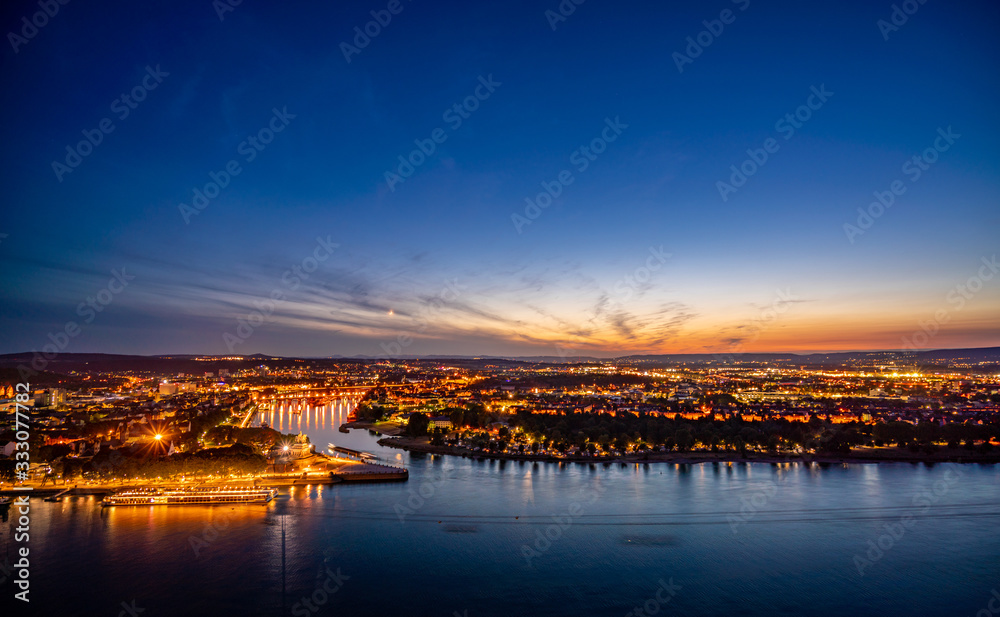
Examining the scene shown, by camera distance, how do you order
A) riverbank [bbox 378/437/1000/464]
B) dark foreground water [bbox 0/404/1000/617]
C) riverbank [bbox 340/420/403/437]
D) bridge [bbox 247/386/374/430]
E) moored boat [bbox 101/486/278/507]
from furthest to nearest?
1. bridge [bbox 247/386/374/430]
2. riverbank [bbox 340/420/403/437]
3. riverbank [bbox 378/437/1000/464]
4. moored boat [bbox 101/486/278/507]
5. dark foreground water [bbox 0/404/1000/617]

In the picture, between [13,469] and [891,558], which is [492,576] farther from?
[13,469]

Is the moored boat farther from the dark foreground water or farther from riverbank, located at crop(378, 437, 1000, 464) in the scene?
riverbank, located at crop(378, 437, 1000, 464)

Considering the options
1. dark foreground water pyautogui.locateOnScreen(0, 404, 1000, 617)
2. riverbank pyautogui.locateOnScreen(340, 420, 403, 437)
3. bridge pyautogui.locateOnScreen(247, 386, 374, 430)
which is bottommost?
dark foreground water pyautogui.locateOnScreen(0, 404, 1000, 617)

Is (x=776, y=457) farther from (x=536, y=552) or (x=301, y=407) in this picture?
(x=301, y=407)

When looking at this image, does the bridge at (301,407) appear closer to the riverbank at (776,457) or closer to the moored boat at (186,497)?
the riverbank at (776,457)

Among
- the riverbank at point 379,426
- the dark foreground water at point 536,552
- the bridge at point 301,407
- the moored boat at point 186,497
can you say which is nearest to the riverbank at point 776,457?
the dark foreground water at point 536,552

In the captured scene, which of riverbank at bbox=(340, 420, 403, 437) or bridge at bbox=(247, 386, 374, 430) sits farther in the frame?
bridge at bbox=(247, 386, 374, 430)

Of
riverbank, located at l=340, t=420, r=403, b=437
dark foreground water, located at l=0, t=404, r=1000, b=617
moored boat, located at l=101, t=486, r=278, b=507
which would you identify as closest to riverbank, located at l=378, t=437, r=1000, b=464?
dark foreground water, located at l=0, t=404, r=1000, b=617

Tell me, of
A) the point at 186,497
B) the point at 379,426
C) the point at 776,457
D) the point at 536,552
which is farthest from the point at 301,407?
the point at 536,552

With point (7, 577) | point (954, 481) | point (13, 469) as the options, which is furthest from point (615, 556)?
point (13, 469)
